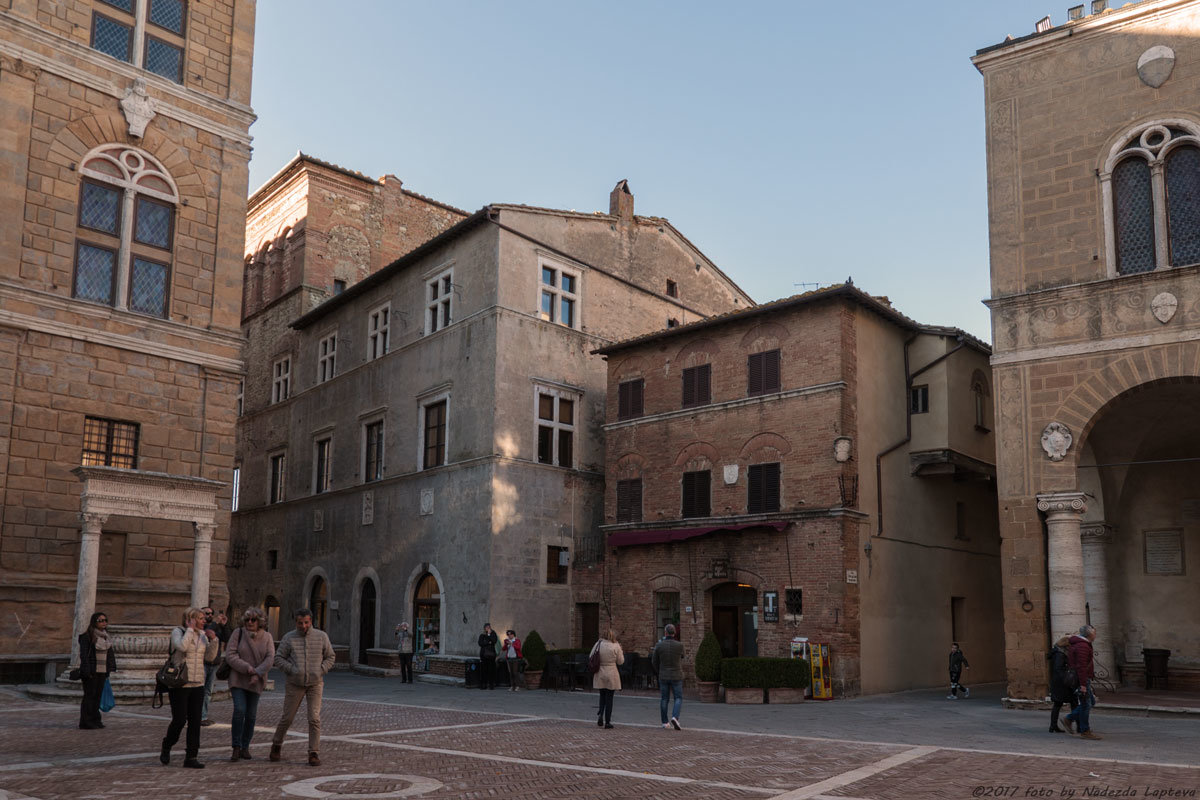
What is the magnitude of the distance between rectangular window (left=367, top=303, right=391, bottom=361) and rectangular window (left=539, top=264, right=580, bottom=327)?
20.8 feet

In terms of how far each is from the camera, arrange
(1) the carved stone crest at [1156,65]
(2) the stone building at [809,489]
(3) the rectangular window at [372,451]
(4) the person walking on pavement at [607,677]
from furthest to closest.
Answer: (3) the rectangular window at [372,451]
(2) the stone building at [809,489]
(1) the carved stone crest at [1156,65]
(4) the person walking on pavement at [607,677]

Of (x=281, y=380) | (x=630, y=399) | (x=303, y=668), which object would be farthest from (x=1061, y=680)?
(x=281, y=380)

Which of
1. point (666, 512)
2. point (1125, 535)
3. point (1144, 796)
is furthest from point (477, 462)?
point (1144, 796)

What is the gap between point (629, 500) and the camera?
90.6 ft

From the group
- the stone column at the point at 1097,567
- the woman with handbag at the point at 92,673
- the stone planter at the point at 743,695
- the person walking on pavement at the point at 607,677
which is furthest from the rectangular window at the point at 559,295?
the woman with handbag at the point at 92,673

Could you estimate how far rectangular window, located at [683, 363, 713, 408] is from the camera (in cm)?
2639

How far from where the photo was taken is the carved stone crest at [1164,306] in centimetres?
1814

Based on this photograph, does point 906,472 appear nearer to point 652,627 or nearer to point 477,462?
point 652,627

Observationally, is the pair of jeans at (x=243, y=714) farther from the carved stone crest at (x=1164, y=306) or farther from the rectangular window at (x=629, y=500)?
the rectangular window at (x=629, y=500)

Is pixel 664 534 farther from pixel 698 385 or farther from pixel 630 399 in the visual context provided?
pixel 630 399

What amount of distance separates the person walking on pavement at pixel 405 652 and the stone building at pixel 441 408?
0.74m

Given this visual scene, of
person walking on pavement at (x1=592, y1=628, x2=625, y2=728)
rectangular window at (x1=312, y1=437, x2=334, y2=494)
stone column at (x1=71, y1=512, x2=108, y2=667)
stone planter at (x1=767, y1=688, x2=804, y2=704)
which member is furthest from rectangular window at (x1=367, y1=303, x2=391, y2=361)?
person walking on pavement at (x1=592, y1=628, x2=625, y2=728)

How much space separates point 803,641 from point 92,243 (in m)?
18.0

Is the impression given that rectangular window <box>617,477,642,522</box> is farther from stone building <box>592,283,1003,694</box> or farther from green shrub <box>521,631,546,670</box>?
green shrub <box>521,631,546,670</box>
